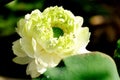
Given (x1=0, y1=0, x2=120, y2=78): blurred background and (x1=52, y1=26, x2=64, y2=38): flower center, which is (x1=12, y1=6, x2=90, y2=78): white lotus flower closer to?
(x1=52, y1=26, x2=64, y2=38): flower center

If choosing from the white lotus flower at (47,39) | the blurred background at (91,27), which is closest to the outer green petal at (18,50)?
the white lotus flower at (47,39)

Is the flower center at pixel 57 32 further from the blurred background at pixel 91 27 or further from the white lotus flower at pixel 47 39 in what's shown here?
the blurred background at pixel 91 27

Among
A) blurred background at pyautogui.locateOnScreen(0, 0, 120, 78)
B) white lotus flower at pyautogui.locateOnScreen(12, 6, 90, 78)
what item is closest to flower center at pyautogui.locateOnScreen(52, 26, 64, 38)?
white lotus flower at pyautogui.locateOnScreen(12, 6, 90, 78)

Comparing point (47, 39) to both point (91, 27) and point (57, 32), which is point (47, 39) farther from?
point (91, 27)


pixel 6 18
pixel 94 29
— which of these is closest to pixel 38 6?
pixel 6 18

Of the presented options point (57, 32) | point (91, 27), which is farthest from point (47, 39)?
point (91, 27)

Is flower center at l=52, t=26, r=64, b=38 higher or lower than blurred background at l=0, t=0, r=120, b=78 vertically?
higher
